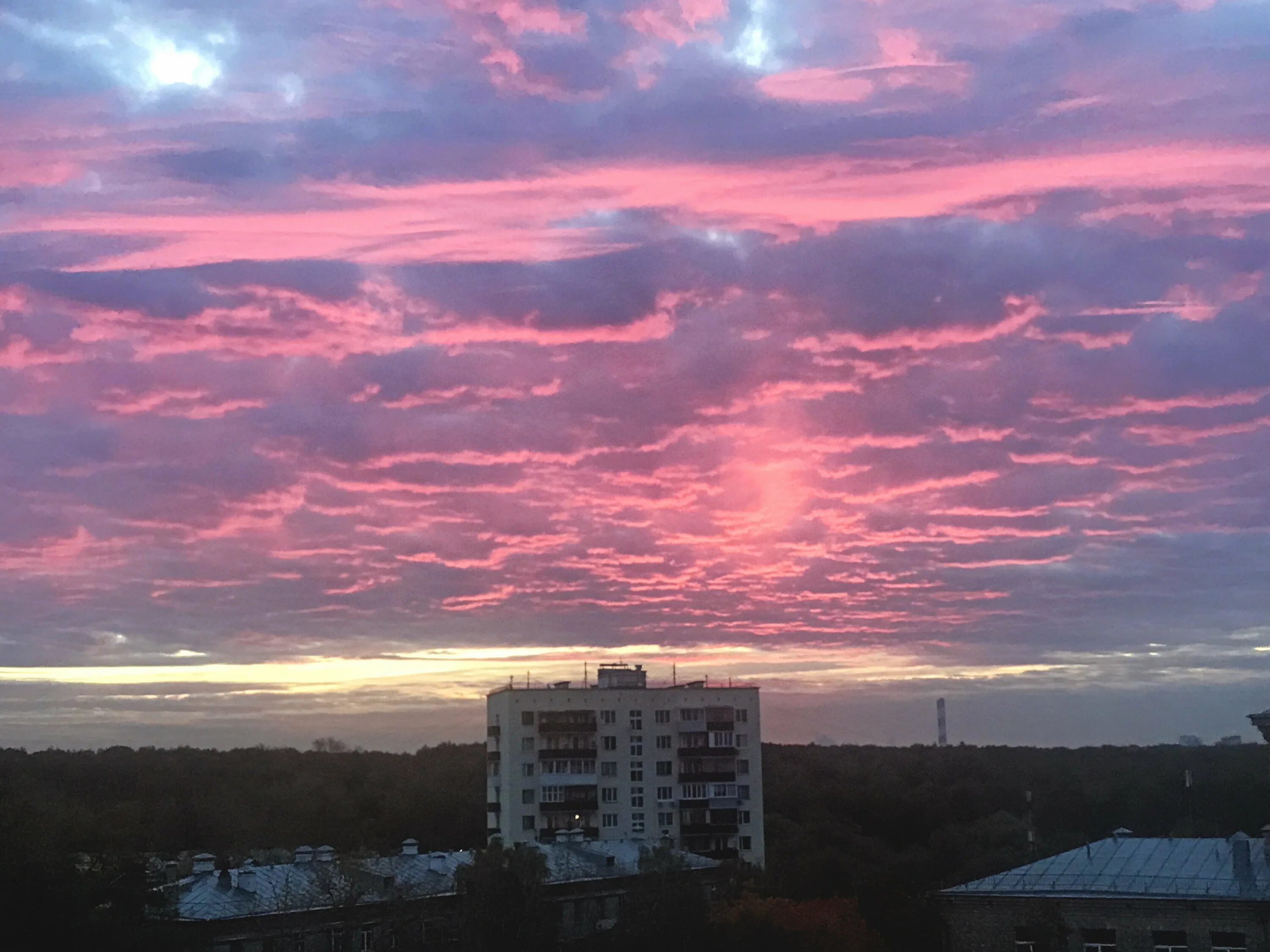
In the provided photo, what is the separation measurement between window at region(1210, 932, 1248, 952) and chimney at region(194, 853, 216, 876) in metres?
39.8

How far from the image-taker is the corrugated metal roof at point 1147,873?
150ft

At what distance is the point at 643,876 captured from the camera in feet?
199

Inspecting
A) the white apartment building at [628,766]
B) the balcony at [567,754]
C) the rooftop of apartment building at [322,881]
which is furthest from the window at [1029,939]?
the balcony at [567,754]

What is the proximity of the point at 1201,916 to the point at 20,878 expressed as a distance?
35.5 m

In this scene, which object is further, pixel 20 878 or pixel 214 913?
pixel 214 913

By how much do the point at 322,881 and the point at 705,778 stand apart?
5176cm

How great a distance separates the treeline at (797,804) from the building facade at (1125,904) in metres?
12.3

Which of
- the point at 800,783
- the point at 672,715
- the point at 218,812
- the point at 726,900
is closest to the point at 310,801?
the point at 218,812

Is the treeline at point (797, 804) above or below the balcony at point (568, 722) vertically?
below

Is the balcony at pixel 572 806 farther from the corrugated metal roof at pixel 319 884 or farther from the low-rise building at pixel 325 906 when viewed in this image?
the low-rise building at pixel 325 906

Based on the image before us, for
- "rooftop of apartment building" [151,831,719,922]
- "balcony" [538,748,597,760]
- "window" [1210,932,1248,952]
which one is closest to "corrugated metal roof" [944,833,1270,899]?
"window" [1210,932,1248,952]

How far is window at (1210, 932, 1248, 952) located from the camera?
43.6 metres

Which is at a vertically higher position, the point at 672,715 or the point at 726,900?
the point at 672,715

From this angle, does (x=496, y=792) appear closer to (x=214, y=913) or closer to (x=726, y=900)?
(x=726, y=900)
